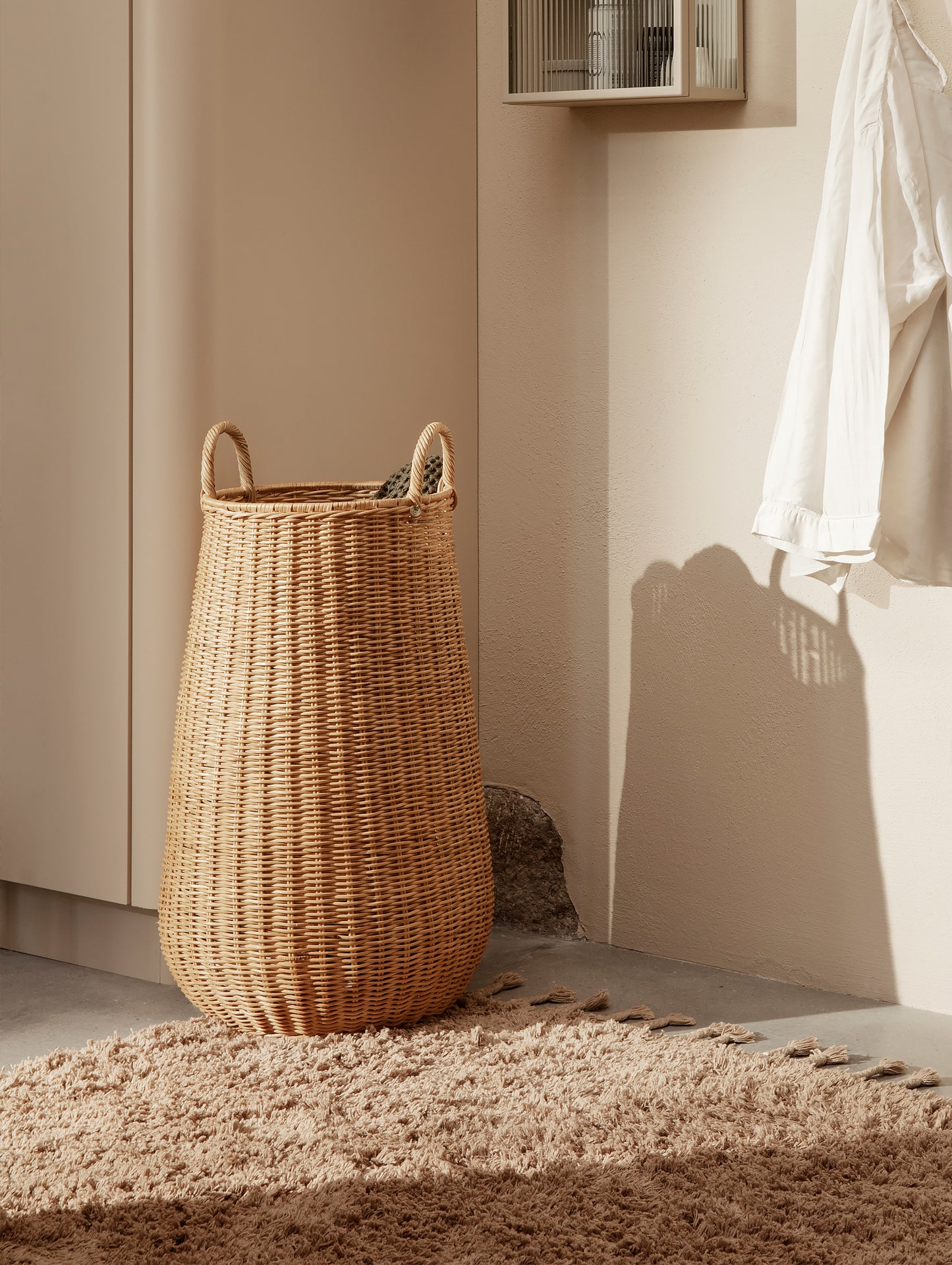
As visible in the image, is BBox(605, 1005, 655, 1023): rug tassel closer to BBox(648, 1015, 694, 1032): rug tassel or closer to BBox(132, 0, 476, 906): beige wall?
BBox(648, 1015, 694, 1032): rug tassel

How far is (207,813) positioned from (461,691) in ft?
1.24

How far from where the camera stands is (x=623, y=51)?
83.4 inches

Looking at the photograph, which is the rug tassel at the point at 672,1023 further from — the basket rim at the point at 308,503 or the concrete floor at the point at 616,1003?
the basket rim at the point at 308,503

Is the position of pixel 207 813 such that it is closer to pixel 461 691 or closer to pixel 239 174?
pixel 461 691

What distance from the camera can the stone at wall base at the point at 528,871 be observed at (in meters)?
2.38

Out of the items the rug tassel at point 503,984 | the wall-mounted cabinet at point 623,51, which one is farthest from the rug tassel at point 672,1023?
the wall-mounted cabinet at point 623,51

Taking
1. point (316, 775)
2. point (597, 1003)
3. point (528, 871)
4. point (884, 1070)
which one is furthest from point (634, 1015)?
point (316, 775)

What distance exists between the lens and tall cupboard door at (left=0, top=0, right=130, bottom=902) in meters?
2.04

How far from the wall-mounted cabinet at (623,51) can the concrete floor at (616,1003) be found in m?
1.29

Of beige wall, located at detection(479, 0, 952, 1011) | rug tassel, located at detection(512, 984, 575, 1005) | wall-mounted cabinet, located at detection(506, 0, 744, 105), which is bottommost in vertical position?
rug tassel, located at detection(512, 984, 575, 1005)

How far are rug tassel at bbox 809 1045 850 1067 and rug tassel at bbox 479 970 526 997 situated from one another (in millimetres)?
Answer: 460

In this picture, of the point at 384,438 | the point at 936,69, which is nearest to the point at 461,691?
the point at 384,438

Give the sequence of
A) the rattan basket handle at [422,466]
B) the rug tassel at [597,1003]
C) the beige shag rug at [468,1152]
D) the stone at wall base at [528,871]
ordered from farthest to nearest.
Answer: the stone at wall base at [528,871]
the rug tassel at [597,1003]
the rattan basket handle at [422,466]
the beige shag rug at [468,1152]

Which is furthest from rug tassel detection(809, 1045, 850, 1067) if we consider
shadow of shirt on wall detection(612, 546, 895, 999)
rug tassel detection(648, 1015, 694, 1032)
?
shadow of shirt on wall detection(612, 546, 895, 999)
